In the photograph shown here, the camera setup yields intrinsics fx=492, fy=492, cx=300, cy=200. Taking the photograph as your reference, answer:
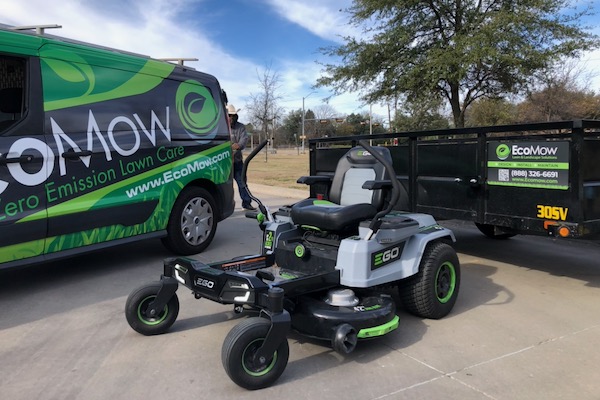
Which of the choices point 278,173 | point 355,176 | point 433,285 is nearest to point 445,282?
point 433,285

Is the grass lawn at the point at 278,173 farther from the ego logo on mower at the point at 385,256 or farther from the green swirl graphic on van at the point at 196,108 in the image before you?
the ego logo on mower at the point at 385,256

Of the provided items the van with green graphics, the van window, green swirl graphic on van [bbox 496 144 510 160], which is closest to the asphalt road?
the van with green graphics

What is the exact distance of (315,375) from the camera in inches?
125

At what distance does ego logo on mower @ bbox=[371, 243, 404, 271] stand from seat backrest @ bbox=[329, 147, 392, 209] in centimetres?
63

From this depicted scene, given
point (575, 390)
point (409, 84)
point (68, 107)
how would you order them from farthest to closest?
point (409, 84)
point (68, 107)
point (575, 390)

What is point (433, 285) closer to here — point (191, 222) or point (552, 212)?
point (552, 212)

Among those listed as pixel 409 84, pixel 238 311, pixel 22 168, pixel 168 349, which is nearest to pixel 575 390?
pixel 238 311

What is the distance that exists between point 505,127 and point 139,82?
3.90m

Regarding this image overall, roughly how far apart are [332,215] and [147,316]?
64.0 inches

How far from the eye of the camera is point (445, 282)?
4246mm

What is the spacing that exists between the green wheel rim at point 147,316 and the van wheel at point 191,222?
2151 mm

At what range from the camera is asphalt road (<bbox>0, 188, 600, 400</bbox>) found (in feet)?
9.87

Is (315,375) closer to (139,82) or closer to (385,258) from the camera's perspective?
(385,258)

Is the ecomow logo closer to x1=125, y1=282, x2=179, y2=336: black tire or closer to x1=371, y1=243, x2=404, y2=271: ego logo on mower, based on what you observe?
x1=371, y1=243, x2=404, y2=271: ego logo on mower
